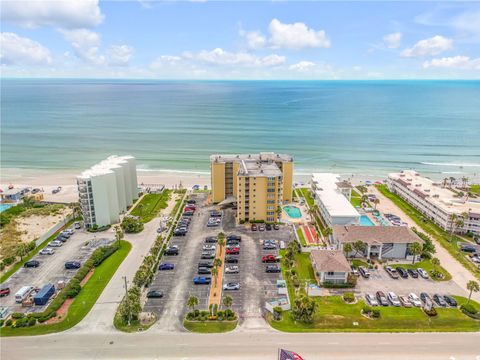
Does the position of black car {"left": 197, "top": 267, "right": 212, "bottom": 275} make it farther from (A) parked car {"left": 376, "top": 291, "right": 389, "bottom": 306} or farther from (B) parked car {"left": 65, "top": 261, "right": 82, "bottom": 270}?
(A) parked car {"left": 376, "top": 291, "right": 389, "bottom": 306}

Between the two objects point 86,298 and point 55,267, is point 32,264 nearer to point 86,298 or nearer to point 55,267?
point 55,267

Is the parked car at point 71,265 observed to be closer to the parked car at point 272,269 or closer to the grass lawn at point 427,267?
the parked car at point 272,269

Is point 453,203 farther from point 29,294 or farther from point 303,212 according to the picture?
point 29,294

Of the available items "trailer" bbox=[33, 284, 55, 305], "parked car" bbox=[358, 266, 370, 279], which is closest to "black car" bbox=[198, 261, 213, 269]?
"trailer" bbox=[33, 284, 55, 305]

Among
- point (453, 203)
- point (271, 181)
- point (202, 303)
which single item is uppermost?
point (271, 181)

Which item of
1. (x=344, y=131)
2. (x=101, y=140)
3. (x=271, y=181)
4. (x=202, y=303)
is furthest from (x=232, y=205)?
(x=344, y=131)

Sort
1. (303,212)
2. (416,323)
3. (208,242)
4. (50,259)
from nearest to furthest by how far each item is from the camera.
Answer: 1. (416,323)
2. (50,259)
3. (208,242)
4. (303,212)

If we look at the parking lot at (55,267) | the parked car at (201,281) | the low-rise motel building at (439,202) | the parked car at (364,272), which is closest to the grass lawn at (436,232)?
the low-rise motel building at (439,202)

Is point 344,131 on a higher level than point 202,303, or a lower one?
higher
